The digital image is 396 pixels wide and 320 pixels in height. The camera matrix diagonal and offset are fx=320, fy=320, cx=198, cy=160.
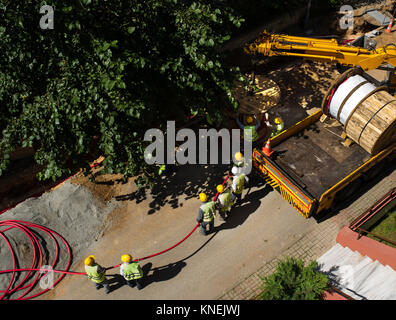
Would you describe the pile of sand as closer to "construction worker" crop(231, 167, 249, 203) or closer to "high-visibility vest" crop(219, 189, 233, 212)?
"high-visibility vest" crop(219, 189, 233, 212)

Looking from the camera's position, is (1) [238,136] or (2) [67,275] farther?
(1) [238,136]

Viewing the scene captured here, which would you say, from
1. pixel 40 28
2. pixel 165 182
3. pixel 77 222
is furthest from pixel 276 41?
pixel 77 222

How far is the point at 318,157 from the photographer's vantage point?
425 inches

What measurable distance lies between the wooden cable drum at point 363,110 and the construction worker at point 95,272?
28.7 ft

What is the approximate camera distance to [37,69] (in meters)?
8.20

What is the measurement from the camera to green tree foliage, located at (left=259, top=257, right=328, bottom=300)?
7984 mm

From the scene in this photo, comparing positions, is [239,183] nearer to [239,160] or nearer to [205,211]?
[239,160]

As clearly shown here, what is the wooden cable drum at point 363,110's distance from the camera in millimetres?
9672

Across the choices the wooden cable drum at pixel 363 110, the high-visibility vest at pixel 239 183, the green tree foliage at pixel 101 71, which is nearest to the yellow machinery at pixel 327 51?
the wooden cable drum at pixel 363 110

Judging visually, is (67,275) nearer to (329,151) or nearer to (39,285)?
(39,285)

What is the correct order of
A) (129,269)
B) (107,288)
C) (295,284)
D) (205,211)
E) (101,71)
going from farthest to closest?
(205,211), (107,288), (129,269), (295,284), (101,71)

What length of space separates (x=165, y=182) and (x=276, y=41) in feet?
21.5

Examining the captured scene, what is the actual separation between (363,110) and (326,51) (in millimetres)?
2670

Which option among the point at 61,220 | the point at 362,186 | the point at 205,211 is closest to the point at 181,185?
the point at 205,211
